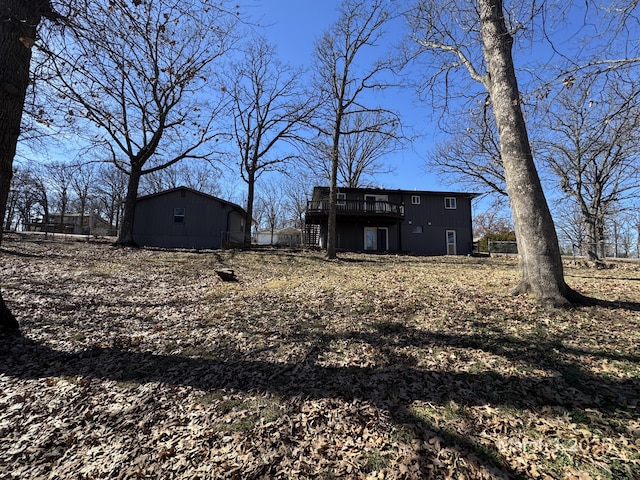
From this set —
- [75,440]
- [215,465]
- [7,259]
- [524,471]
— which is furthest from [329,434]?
[7,259]

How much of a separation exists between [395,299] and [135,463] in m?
5.10

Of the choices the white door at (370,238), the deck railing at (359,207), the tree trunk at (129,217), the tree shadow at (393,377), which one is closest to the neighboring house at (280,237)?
the white door at (370,238)

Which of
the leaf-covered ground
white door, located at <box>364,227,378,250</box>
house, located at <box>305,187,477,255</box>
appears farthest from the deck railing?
the leaf-covered ground

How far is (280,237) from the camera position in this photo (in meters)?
46.7

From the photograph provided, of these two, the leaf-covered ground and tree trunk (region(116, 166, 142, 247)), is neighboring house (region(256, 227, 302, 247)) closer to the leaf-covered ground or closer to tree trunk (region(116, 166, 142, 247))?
tree trunk (region(116, 166, 142, 247))

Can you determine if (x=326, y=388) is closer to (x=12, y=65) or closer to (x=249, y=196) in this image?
(x=12, y=65)

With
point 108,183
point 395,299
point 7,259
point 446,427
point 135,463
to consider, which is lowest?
point 135,463

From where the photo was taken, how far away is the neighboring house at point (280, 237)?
1577 inches

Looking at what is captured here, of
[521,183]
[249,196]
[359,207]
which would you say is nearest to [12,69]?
[521,183]

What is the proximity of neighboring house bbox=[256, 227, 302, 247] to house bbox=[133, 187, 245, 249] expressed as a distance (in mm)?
13244

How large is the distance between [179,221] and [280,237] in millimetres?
25030

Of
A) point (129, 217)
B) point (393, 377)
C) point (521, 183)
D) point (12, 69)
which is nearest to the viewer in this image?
point (393, 377)

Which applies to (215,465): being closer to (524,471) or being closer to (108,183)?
(524,471)

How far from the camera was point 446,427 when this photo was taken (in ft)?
9.37
